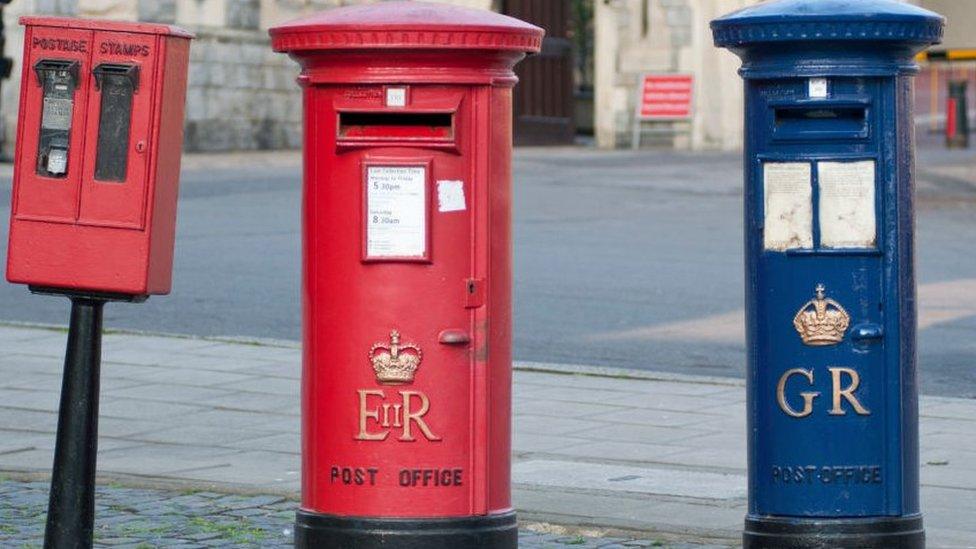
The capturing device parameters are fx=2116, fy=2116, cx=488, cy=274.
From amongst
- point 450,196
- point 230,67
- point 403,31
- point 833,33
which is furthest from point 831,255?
point 230,67

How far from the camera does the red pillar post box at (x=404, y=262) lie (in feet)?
17.7

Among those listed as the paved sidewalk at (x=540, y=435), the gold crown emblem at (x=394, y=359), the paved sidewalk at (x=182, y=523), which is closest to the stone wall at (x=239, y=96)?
the paved sidewalk at (x=540, y=435)

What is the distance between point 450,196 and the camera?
18.0ft

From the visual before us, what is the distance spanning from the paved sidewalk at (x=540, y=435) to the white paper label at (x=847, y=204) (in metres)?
1.27

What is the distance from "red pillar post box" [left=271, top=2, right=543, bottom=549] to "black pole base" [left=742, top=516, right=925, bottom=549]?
0.73m

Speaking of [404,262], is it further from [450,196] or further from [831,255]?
[831,255]

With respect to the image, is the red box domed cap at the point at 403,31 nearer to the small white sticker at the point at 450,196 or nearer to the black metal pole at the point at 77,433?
the small white sticker at the point at 450,196

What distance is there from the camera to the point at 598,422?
343 inches

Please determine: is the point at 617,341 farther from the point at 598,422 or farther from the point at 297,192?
the point at 297,192

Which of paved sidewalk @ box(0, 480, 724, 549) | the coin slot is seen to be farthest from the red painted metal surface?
paved sidewalk @ box(0, 480, 724, 549)

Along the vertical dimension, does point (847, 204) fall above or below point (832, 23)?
below

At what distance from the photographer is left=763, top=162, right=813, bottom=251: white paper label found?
5.35 m

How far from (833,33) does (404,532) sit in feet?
5.53

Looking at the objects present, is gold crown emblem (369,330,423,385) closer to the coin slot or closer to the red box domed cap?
the red box domed cap
